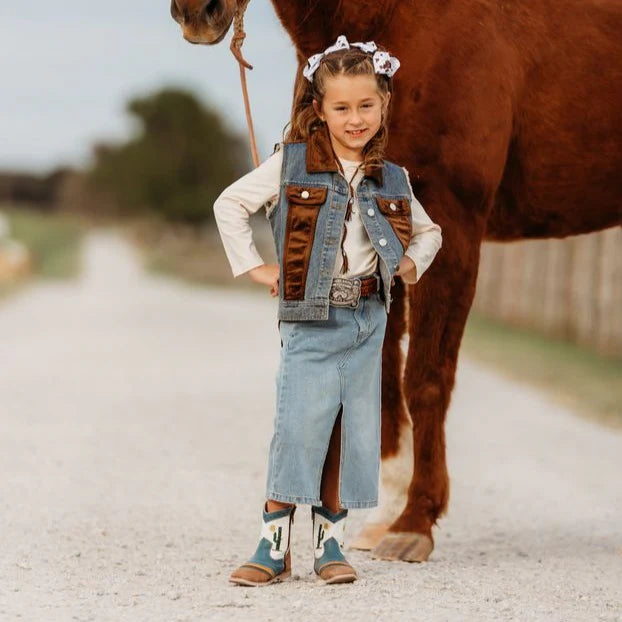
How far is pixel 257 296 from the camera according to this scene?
20672mm

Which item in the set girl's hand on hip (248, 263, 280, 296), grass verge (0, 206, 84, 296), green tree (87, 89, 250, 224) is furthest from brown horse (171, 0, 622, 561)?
green tree (87, 89, 250, 224)

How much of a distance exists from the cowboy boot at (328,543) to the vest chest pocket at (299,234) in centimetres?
73

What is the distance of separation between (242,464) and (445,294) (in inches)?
96.5

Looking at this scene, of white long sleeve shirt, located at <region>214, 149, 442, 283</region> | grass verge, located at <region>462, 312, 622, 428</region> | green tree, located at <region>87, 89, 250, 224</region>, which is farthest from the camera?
green tree, located at <region>87, 89, 250, 224</region>

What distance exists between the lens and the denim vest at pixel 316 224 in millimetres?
3635

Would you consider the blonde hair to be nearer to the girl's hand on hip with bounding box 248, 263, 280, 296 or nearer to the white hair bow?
the white hair bow

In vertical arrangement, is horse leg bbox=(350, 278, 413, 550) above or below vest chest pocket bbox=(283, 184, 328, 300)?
below

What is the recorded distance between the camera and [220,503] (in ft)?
17.5

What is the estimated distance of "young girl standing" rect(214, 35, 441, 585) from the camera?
11.9 feet

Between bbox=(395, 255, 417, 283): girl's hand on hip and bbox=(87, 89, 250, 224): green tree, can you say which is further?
bbox=(87, 89, 250, 224): green tree

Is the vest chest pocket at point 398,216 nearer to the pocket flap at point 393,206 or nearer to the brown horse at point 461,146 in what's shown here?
the pocket flap at point 393,206

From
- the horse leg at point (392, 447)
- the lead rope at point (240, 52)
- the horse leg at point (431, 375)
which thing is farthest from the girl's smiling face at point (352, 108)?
the horse leg at point (392, 447)

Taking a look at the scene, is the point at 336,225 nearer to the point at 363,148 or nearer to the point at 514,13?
the point at 363,148

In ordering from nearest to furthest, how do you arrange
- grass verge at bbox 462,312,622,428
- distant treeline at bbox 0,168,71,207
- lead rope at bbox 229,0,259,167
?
lead rope at bbox 229,0,259,167, grass verge at bbox 462,312,622,428, distant treeline at bbox 0,168,71,207
